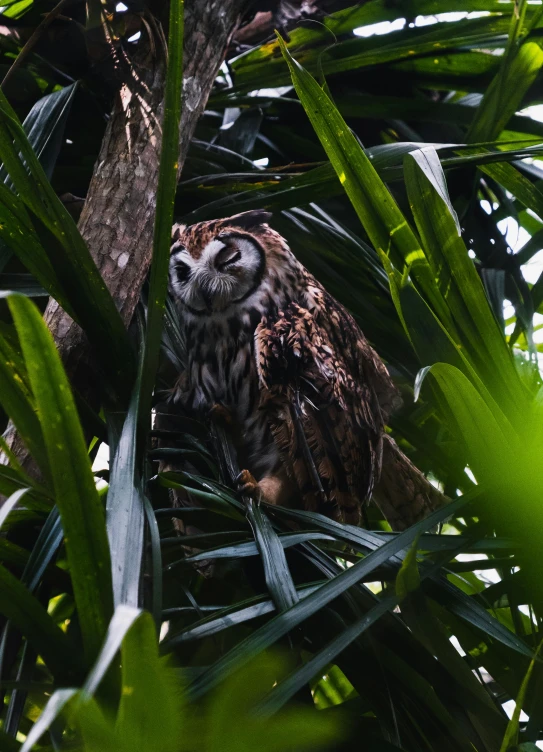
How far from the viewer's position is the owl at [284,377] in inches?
65.6

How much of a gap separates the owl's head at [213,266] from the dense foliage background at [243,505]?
84 millimetres

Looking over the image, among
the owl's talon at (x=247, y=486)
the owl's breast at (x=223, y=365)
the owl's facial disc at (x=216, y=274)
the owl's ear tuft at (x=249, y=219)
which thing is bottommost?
the owl's talon at (x=247, y=486)

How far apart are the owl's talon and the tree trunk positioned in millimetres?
315

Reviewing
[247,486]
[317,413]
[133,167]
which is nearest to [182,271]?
[133,167]

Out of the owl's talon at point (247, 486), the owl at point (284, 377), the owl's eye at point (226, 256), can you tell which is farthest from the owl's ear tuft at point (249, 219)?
the owl's talon at point (247, 486)

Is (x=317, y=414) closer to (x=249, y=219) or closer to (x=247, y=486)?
(x=247, y=486)

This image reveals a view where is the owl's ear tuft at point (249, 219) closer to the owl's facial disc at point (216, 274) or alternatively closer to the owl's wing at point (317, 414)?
the owl's facial disc at point (216, 274)

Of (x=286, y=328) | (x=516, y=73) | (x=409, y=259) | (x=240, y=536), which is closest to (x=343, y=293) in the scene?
(x=286, y=328)

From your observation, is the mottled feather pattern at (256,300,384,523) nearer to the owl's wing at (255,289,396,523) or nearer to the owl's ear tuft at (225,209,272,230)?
the owl's wing at (255,289,396,523)

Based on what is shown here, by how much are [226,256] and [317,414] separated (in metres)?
0.49

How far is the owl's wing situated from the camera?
64.6 inches

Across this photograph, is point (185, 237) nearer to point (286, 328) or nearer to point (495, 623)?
point (286, 328)

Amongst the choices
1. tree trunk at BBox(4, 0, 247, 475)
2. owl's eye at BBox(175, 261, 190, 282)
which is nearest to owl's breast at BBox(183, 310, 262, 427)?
owl's eye at BBox(175, 261, 190, 282)

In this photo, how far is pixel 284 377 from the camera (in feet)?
5.49
